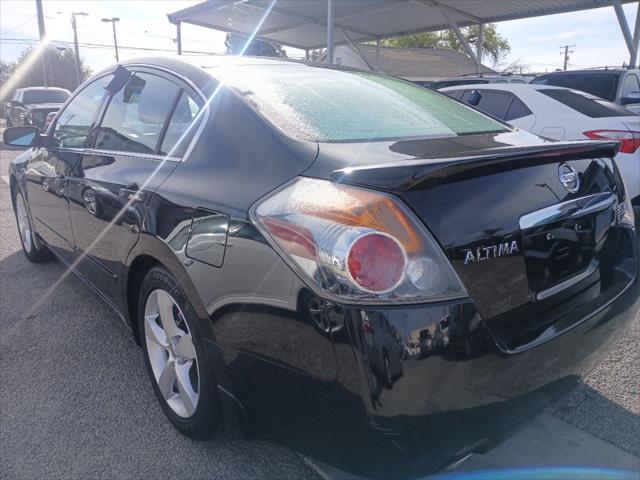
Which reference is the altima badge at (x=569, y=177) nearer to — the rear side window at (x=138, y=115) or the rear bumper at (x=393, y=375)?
the rear bumper at (x=393, y=375)

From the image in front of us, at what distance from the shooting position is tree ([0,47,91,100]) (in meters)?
56.0

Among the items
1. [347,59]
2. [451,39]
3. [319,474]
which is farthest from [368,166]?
[451,39]

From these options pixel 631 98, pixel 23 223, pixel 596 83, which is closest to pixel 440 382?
pixel 23 223

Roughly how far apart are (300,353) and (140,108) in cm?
182

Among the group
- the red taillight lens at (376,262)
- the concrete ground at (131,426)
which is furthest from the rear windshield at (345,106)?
the concrete ground at (131,426)

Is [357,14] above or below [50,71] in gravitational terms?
above

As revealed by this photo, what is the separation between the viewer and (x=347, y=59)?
3117 cm

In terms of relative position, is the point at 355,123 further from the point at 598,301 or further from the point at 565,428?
the point at 565,428

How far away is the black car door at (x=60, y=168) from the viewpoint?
10.8 feet

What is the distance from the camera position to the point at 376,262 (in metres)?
1.44

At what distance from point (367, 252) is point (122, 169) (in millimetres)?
1638

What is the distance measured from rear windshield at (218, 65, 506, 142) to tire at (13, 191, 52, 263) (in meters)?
3.10

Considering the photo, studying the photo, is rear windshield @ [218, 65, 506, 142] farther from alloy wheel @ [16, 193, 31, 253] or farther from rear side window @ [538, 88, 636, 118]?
rear side window @ [538, 88, 636, 118]

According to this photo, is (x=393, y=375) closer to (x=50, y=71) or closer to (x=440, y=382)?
(x=440, y=382)
